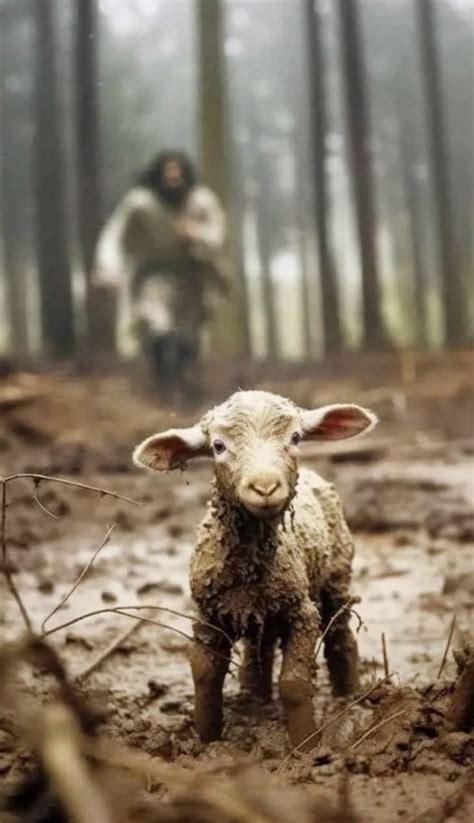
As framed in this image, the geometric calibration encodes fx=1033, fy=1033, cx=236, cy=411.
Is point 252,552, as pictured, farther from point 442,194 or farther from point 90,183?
point 442,194

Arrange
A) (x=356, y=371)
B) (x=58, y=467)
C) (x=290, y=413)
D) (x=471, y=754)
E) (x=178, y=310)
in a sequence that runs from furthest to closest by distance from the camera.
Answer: (x=356, y=371), (x=58, y=467), (x=178, y=310), (x=290, y=413), (x=471, y=754)

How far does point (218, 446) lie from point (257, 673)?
762mm

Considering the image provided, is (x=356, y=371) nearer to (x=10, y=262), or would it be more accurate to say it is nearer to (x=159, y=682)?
(x=159, y=682)

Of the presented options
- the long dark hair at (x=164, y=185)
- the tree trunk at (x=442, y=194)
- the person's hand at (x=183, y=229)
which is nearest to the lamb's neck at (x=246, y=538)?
the person's hand at (x=183, y=229)

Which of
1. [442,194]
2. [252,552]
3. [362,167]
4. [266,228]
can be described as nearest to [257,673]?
[252,552]

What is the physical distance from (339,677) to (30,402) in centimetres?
431

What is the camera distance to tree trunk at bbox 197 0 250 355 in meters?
9.91

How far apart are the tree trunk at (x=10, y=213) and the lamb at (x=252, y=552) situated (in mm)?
7269

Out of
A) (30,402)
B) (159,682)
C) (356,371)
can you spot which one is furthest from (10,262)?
(159,682)

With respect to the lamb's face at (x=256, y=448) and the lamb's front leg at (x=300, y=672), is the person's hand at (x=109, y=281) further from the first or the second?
the lamb's front leg at (x=300, y=672)

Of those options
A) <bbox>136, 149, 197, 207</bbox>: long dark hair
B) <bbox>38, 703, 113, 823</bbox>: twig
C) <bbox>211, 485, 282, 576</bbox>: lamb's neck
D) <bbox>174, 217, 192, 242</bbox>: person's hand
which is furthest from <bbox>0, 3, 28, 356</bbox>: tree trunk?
<bbox>38, 703, 113, 823</bbox>: twig

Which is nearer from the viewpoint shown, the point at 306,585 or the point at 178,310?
the point at 306,585

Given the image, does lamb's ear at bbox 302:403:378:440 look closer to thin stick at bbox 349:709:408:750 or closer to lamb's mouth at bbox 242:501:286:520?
lamb's mouth at bbox 242:501:286:520

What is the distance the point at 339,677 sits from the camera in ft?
8.77
